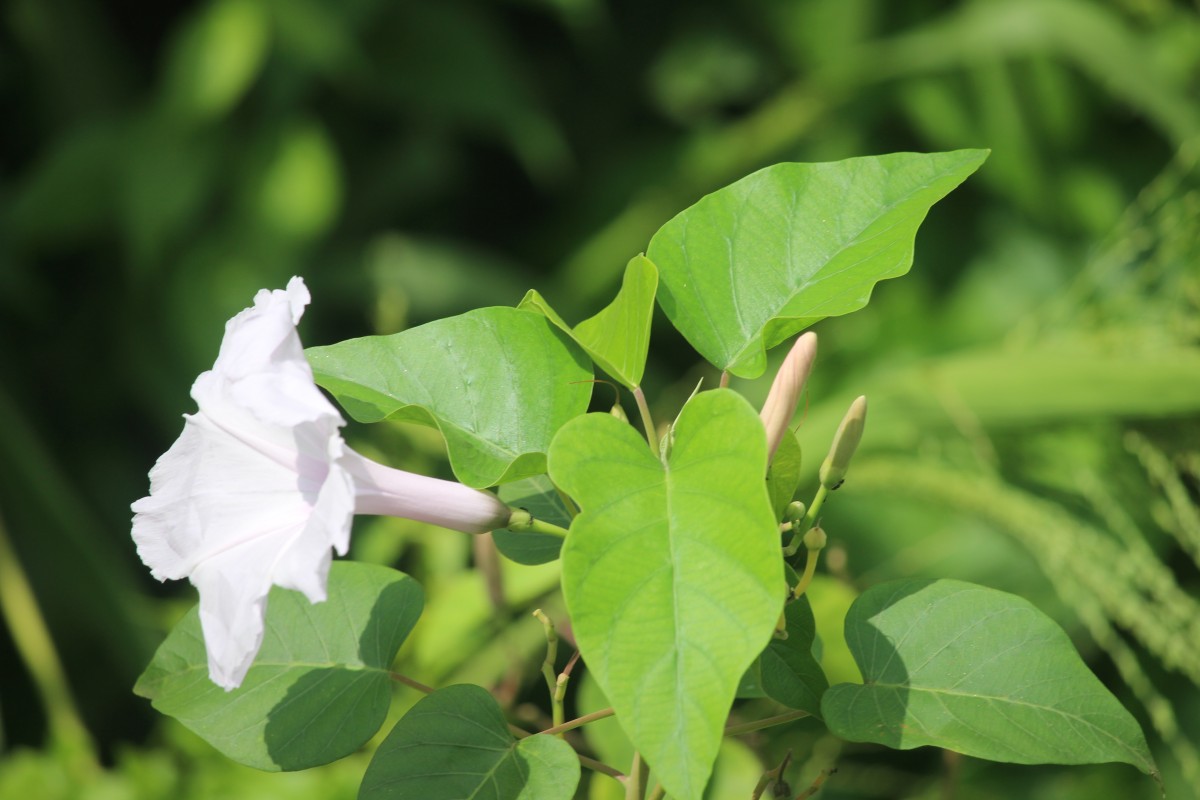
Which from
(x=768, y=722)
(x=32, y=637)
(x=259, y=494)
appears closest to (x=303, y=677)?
(x=259, y=494)

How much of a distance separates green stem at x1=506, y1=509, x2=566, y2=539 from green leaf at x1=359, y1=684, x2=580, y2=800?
6 centimetres

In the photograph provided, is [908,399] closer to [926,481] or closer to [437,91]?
[926,481]

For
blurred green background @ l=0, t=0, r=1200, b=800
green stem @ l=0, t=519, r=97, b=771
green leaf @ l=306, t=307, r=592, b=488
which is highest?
green leaf @ l=306, t=307, r=592, b=488

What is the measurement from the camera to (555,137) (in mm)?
1748

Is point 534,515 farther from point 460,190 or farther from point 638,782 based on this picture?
point 460,190

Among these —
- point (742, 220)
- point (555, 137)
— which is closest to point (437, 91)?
point (555, 137)

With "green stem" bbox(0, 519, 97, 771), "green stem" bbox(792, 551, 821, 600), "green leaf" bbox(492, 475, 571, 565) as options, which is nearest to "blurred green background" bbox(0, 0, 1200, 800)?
"green stem" bbox(0, 519, 97, 771)

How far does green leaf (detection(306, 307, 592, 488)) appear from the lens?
0.43 m

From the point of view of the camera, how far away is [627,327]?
0.42m

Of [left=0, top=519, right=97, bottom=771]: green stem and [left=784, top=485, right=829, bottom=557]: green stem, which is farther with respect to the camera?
[left=0, top=519, right=97, bottom=771]: green stem

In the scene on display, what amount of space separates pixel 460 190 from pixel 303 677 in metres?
1.53

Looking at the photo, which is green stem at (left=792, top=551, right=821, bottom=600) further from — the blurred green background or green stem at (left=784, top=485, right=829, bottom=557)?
the blurred green background

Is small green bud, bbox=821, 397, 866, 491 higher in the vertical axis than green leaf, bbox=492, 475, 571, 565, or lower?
higher

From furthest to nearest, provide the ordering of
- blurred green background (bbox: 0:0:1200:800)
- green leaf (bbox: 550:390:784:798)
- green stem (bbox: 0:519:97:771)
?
1. blurred green background (bbox: 0:0:1200:800)
2. green stem (bbox: 0:519:97:771)
3. green leaf (bbox: 550:390:784:798)
